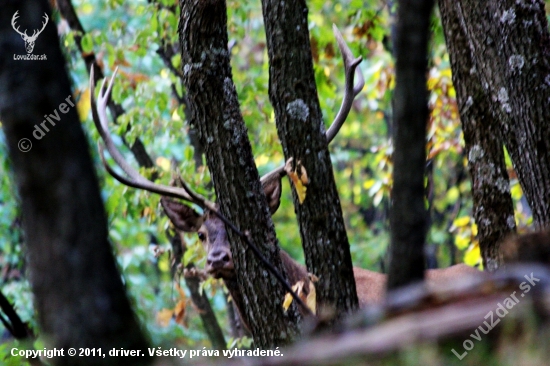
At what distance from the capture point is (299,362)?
4.92 ft

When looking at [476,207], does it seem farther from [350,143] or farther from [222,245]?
[350,143]

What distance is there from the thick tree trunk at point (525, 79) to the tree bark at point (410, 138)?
250cm

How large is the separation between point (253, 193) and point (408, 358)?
2654mm

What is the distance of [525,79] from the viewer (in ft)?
13.8

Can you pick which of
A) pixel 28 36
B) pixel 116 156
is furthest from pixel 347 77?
pixel 28 36

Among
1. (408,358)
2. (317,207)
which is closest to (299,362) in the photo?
(408,358)

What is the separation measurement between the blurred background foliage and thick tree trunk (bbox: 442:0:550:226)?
1.69 meters

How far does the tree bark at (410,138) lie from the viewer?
6.28 ft

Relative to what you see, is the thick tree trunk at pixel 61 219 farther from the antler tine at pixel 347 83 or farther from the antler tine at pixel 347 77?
the antler tine at pixel 347 77

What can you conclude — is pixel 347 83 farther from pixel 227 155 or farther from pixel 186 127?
pixel 186 127

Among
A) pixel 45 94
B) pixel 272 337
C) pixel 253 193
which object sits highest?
pixel 45 94

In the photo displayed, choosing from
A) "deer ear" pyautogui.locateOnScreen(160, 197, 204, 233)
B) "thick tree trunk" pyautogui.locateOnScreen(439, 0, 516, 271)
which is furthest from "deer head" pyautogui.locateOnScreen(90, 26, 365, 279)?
"thick tree trunk" pyautogui.locateOnScreen(439, 0, 516, 271)

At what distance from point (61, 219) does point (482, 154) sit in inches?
158

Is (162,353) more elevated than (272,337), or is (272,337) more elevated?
(162,353)
